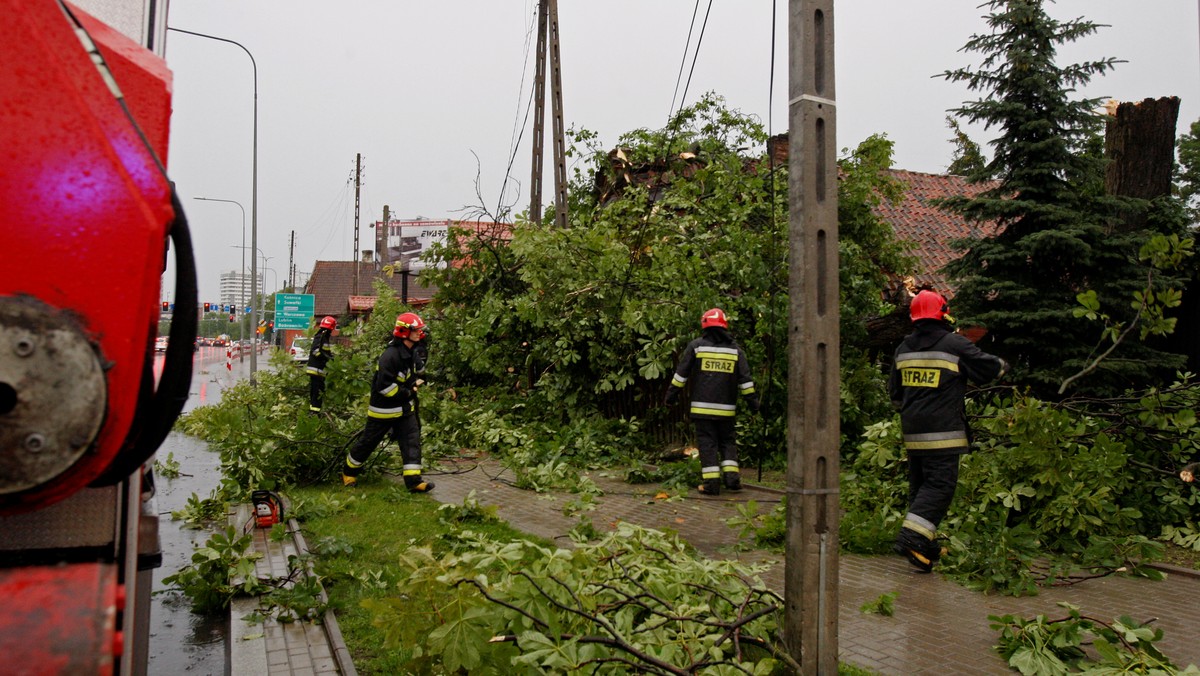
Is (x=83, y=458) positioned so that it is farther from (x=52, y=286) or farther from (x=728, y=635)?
(x=728, y=635)

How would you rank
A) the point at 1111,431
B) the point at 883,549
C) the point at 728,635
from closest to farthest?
the point at 728,635
the point at 883,549
the point at 1111,431

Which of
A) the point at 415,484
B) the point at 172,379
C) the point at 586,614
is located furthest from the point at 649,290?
the point at 172,379

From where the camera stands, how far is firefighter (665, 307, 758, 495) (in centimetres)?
932

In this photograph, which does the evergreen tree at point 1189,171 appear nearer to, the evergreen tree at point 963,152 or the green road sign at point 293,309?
the evergreen tree at point 963,152

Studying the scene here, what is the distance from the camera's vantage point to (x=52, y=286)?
1915 mm

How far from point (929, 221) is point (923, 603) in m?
20.4

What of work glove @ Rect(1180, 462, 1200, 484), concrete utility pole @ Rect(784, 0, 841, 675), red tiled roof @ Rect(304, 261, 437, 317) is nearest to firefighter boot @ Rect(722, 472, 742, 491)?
work glove @ Rect(1180, 462, 1200, 484)

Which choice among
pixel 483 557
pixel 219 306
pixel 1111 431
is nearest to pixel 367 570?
pixel 483 557

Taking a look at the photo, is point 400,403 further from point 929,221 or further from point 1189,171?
point 1189,171

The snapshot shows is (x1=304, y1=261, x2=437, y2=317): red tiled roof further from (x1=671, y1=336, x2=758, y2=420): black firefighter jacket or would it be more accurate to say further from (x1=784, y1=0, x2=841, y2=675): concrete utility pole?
(x1=784, y1=0, x2=841, y2=675): concrete utility pole

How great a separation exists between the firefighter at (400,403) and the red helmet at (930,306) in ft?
16.9

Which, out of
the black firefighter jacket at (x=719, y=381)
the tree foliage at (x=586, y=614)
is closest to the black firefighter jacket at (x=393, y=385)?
the black firefighter jacket at (x=719, y=381)

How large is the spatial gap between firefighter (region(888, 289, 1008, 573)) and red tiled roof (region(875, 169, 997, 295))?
1483cm

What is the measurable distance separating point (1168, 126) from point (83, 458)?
536 inches
